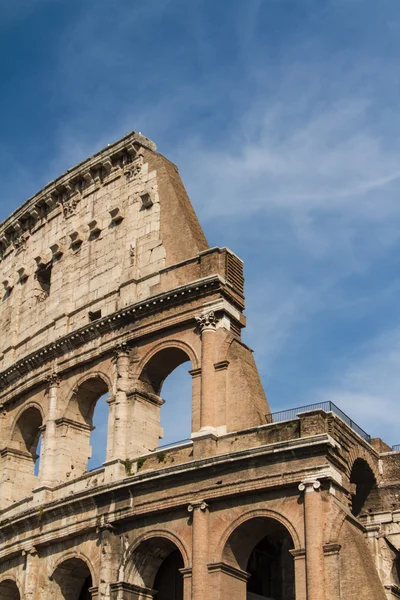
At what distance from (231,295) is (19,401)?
28.6 ft

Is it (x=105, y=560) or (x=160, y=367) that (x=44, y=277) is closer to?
(x=160, y=367)

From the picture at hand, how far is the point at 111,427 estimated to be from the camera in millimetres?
27188

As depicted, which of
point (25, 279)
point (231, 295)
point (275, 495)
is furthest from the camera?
point (25, 279)

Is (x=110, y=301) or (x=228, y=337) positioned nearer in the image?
(x=228, y=337)

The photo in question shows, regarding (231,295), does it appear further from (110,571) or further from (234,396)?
(110,571)

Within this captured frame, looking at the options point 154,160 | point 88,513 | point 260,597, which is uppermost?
point 154,160

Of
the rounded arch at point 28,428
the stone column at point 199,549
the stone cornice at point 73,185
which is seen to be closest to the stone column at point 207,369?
the stone column at point 199,549

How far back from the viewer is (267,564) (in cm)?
2727

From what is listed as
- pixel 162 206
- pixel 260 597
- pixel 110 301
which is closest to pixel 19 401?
pixel 110 301

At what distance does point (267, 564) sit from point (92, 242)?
11.3m

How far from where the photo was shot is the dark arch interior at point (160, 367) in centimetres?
2741

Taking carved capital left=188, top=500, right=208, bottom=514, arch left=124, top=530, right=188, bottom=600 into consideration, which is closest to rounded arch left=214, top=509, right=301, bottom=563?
carved capital left=188, top=500, right=208, bottom=514

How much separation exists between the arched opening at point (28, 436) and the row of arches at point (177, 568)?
435cm

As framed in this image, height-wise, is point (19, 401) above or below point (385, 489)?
above
